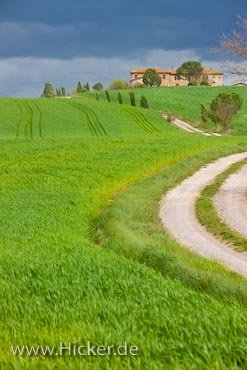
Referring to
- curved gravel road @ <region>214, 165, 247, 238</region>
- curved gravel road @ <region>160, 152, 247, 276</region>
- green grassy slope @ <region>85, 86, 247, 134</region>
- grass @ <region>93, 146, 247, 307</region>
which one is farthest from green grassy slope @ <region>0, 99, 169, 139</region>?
grass @ <region>93, 146, 247, 307</region>

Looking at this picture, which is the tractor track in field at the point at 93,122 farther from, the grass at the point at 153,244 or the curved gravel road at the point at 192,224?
the grass at the point at 153,244

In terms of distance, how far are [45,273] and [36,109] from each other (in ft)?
299

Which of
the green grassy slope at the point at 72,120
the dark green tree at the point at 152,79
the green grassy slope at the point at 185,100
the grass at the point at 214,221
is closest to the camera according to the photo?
the grass at the point at 214,221

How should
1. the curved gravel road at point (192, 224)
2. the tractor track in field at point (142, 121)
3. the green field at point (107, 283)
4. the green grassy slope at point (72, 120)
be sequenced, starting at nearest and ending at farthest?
1. the green field at point (107, 283)
2. the curved gravel road at point (192, 224)
3. the green grassy slope at point (72, 120)
4. the tractor track in field at point (142, 121)

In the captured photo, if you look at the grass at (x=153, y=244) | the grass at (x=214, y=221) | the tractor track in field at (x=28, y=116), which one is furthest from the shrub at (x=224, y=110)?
the grass at (x=153, y=244)

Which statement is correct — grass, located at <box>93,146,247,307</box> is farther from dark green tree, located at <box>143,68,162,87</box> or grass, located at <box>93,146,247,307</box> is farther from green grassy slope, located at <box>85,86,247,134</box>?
dark green tree, located at <box>143,68,162,87</box>

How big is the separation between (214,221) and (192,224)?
767 mm

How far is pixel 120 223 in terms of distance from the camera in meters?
16.6

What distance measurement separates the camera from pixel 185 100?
136 meters

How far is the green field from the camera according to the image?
613 cm

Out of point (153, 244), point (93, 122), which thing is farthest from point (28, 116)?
point (153, 244)

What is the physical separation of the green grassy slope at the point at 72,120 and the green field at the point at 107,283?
166 feet

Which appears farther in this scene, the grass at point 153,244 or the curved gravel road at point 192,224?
the curved gravel road at point 192,224

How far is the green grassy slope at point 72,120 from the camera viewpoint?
77.3 metres
